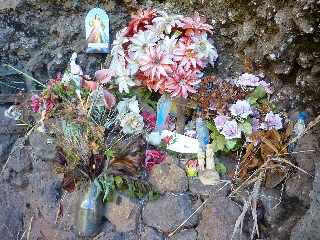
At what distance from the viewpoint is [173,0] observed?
3674 mm

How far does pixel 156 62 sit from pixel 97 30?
2.14ft

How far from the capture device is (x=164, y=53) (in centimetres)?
337

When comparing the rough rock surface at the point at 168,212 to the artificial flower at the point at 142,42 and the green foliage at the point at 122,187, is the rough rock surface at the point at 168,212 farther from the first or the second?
the artificial flower at the point at 142,42

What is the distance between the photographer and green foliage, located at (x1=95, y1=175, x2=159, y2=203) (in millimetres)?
3280

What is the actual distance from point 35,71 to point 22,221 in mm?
1196

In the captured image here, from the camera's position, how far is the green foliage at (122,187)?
328 cm

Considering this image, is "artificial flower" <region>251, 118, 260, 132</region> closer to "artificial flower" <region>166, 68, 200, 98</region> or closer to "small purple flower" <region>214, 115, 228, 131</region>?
→ "small purple flower" <region>214, 115, 228, 131</region>

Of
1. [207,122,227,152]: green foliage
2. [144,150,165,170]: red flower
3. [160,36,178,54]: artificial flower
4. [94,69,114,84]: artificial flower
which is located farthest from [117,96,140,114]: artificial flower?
[207,122,227,152]: green foliage

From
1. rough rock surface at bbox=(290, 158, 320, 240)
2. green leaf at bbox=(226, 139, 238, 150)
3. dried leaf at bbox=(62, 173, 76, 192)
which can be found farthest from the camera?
dried leaf at bbox=(62, 173, 76, 192)

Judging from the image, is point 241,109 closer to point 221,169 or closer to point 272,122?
point 272,122

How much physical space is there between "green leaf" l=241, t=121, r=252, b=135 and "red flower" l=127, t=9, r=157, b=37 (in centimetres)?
99

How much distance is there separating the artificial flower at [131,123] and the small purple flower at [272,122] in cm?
83

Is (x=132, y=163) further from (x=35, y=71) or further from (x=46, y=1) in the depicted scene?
(x=46, y=1)

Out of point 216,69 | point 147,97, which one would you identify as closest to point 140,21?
point 147,97
